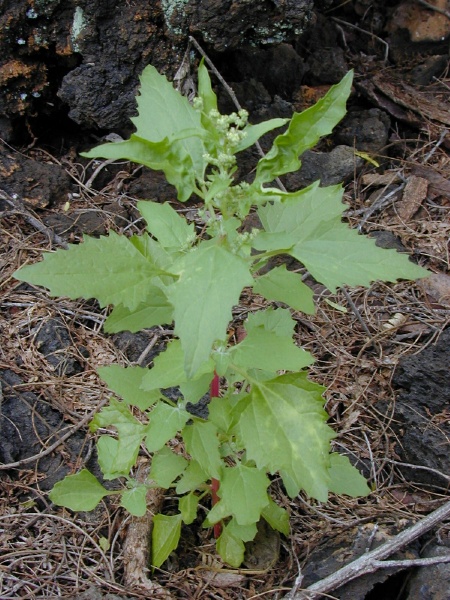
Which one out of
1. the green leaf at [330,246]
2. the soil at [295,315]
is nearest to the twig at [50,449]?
the soil at [295,315]

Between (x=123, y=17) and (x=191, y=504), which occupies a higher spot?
(x=123, y=17)

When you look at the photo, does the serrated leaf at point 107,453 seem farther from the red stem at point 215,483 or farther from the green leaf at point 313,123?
the green leaf at point 313,123

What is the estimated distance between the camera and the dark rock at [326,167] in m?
3.87

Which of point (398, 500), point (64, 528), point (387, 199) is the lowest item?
point (398, 500)

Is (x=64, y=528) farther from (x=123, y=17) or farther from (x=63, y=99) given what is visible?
(x=123, y=17)

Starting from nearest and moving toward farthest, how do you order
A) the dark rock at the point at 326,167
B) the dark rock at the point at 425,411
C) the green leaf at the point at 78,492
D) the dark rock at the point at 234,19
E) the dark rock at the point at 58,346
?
the green leaf at the point at 78,492 → the dark rock at the point at 425,411 → the dark rock at the point at 58,346 → the dark rock at the point at 234,19 → the dark rock at the point at 326,167

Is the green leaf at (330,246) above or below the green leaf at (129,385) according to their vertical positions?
above

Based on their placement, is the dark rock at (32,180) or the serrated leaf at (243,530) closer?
the serrated leaf at (243,530)

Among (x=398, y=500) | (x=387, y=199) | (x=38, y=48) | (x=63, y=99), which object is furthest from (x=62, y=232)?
(x=398, y=500)

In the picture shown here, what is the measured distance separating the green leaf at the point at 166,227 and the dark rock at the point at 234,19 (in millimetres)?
1706

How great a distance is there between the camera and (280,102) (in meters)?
4.03

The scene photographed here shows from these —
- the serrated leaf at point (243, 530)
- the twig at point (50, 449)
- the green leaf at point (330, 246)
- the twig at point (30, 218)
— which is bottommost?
the serrated leaf at point (243, 530)

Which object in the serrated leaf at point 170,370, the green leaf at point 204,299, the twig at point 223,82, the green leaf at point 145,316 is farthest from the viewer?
the twig at point 223,82

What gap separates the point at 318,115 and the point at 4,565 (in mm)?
2059
